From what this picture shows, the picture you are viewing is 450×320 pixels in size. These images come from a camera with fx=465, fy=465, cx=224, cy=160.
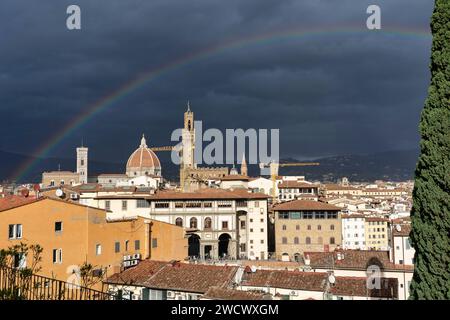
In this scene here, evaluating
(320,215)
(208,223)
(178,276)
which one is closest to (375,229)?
(320,215)

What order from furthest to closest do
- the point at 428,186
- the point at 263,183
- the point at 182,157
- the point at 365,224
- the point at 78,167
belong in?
the point at 78,167 < the point at 182,157 < the point at 263,183 < the point at 365,224 < the point at 428,186

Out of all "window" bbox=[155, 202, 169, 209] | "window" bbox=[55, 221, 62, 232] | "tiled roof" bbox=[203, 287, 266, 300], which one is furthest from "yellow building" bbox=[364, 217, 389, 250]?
"tiled roof" bbox=[203, 287, 266, 300]

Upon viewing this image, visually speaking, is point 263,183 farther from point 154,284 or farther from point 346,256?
point 154,284

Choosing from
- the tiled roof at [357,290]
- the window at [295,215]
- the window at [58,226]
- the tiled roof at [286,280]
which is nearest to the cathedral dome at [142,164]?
the window at [295,215]

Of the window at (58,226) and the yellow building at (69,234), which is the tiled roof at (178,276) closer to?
the yellow building at (69,234)

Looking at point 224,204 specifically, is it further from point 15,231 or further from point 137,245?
point 15,231

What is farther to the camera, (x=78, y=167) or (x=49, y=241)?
(x=78, y=167)

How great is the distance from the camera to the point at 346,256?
28781mm

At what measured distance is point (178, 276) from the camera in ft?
68.1

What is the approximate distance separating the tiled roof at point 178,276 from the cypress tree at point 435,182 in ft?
39.0

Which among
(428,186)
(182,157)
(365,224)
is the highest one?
(182,157)
